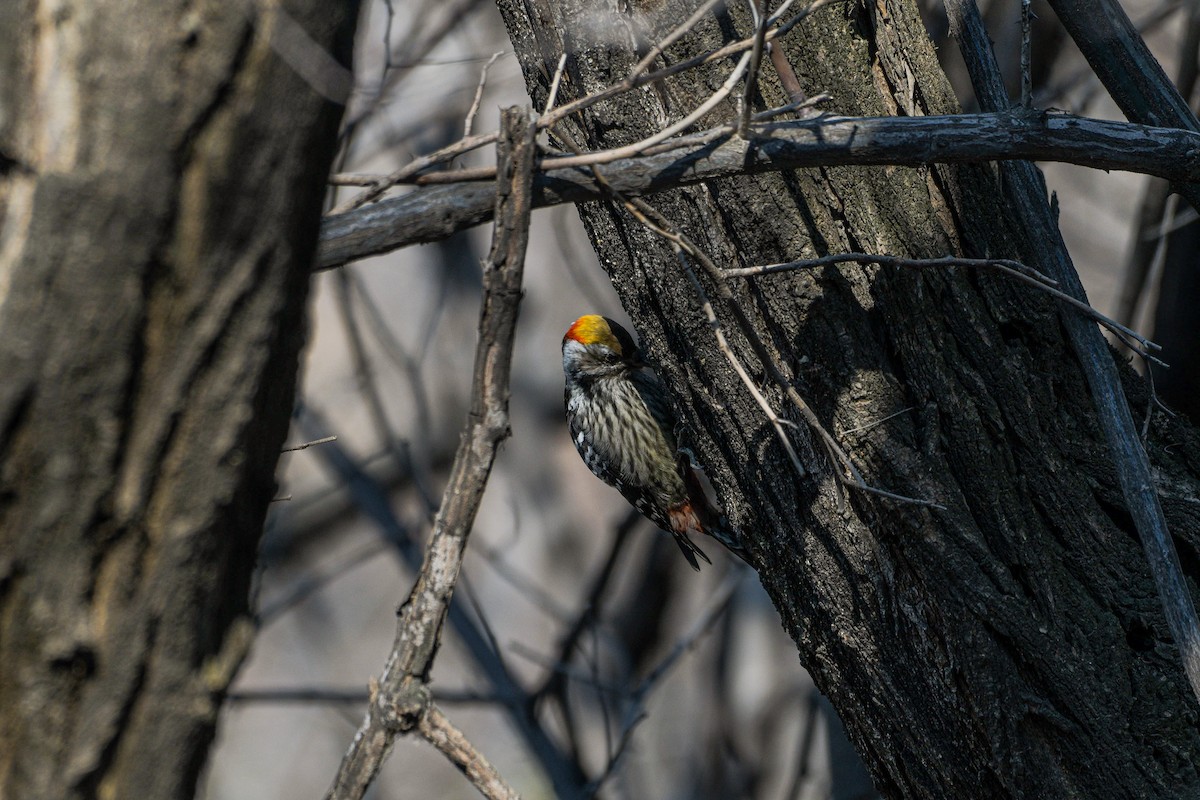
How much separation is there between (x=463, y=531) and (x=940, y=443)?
1.23m

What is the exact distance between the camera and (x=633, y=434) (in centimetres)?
398

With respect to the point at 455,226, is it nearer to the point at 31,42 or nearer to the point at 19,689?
the point at 31,42

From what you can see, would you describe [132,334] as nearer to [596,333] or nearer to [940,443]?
[940,443]

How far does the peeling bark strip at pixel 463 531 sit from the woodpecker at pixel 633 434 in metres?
2.57

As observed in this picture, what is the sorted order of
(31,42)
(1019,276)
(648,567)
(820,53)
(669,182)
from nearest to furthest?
1. (31,42)
2. (669,182)
3. (1019,276)
4. (820,53)
5. (648,567)

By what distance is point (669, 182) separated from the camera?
1.55 meters

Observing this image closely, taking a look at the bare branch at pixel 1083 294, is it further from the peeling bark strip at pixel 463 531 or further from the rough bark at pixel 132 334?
the rough bark at pixel 132 334

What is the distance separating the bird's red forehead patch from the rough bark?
9.72 feet

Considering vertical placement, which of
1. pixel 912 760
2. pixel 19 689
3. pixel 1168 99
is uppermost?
pixel 1168 99

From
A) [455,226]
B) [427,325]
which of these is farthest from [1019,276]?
[427,325]

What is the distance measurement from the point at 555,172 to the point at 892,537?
1135 millimetres

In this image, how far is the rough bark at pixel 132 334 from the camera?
3.22 ft

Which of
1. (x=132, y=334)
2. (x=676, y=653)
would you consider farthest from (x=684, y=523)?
(x=132, y=334)

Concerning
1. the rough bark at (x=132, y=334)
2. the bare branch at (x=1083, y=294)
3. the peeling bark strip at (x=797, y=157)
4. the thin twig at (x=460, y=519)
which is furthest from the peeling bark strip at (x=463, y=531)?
the bare branch at (x=1083, y=294)
